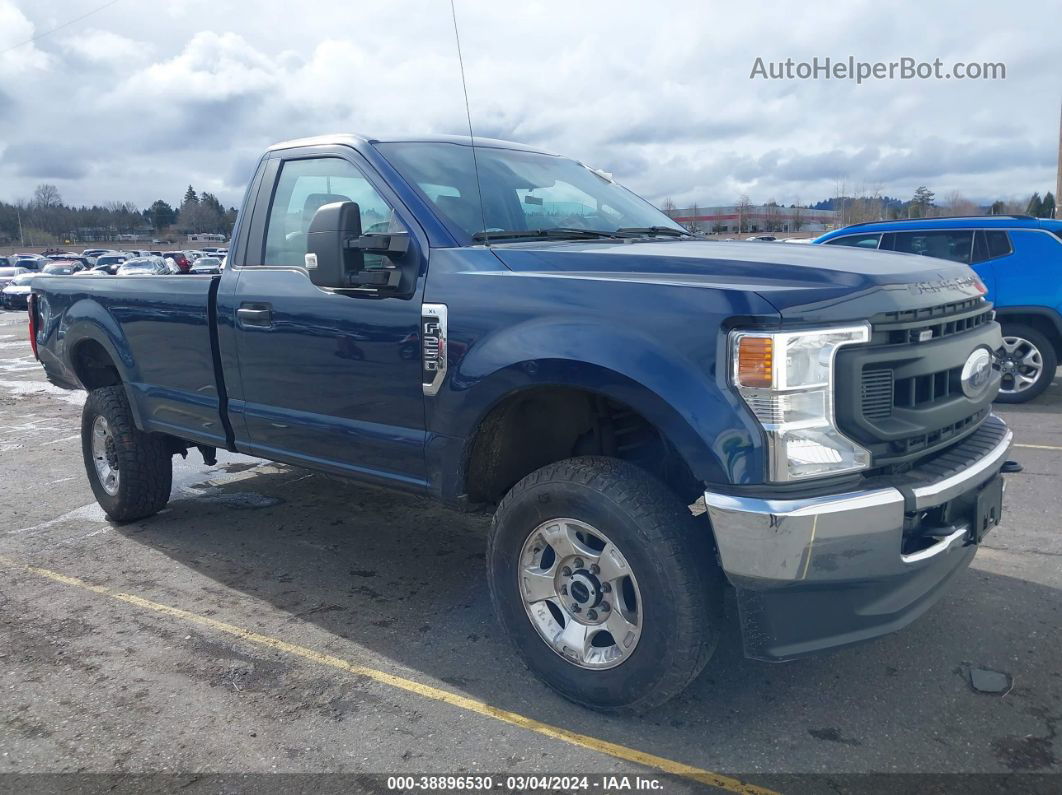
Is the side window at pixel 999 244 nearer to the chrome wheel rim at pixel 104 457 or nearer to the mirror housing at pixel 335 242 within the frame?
the mirror housing at pixel 335 242

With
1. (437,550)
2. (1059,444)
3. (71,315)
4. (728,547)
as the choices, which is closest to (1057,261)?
(1059,444)

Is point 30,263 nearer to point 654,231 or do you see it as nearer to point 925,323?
point 654,231

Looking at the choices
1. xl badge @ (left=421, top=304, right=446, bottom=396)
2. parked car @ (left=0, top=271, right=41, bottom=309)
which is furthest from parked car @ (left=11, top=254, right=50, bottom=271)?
xl badge @ (left=421, top=304, right=446, bottom=396)

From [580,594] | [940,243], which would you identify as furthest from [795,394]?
[940,243]

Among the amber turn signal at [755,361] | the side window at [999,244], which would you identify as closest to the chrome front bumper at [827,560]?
the amber turn signal at [755,361]

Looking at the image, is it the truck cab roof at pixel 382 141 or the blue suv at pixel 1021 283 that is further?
the blue suv at pixel 1021 283

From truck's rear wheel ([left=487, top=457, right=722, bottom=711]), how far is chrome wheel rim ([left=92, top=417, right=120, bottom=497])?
312 cm

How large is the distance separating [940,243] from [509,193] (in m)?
6.83

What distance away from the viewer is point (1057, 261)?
8.50m

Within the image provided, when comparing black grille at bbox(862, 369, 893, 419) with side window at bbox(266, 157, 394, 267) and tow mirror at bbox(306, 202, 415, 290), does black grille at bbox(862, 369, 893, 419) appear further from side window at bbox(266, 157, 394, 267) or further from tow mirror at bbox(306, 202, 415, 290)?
side window at bbox(266, 157, 394, 267)

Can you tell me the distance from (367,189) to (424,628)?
1.94m

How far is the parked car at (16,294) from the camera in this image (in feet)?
91.8

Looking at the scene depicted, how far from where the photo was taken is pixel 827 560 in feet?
8.40

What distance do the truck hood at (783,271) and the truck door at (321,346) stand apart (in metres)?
0.60
